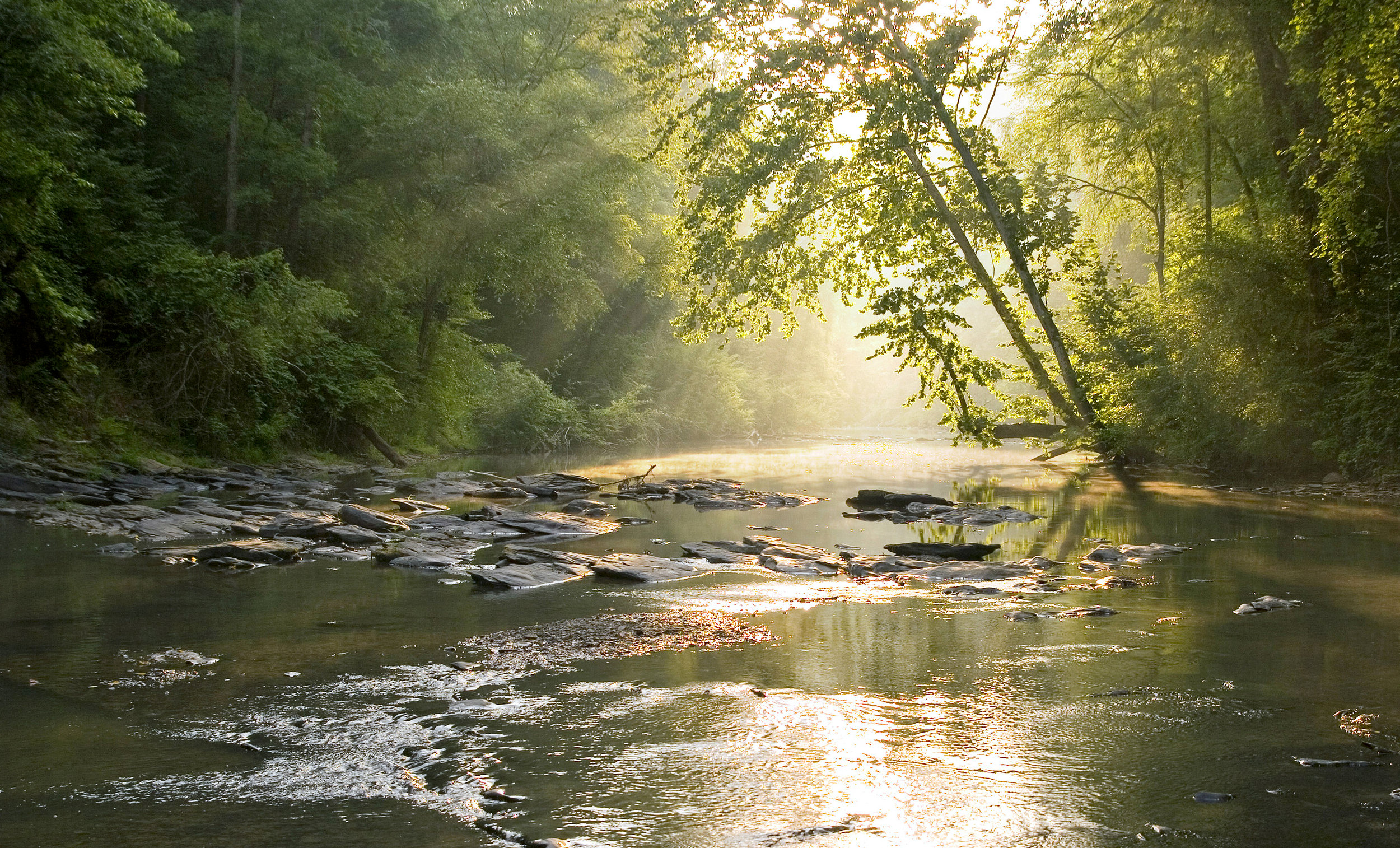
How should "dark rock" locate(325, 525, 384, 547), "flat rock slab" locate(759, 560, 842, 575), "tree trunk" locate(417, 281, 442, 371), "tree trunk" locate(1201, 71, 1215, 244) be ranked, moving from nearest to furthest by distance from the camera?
"flat rock slab" locate(759, 560, 842, 575) < "dark rock" locate(325, 525, 384, 547) < "tree trunk" locate(1201, 71, 1215, 244) < "tree trunk" locate(417, 281, 442, 371)

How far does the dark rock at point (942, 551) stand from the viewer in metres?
10.3

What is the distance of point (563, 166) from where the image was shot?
79.5 ft

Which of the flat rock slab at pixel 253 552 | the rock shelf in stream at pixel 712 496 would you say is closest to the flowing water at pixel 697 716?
the flat rock slab at pixel 253 552

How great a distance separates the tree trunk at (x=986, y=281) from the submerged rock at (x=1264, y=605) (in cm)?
1220

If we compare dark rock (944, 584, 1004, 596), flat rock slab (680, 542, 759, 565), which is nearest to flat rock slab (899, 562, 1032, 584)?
dark rock (944, 584, 1004, 596)

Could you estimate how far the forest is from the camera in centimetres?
1544

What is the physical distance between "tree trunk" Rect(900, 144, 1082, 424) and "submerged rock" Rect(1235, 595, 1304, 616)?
40.0ft

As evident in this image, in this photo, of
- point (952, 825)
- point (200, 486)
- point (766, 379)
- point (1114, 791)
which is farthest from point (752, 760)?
point (766, 379)

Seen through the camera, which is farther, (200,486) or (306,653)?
(200,486)

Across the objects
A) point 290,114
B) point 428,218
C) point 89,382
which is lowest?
point 89,382

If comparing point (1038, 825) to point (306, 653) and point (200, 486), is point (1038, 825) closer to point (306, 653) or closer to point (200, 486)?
point (306, 653)

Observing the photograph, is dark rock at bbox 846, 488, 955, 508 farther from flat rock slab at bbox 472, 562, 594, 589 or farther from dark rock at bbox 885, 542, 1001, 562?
flat rock slab at bbox 472, 562, 594, 589

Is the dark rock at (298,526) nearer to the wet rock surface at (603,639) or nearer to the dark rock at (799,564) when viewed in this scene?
the dark rock at (799,564)

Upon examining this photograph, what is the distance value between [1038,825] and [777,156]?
1645cm
